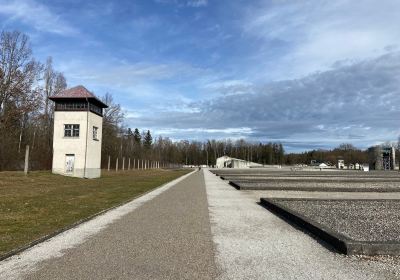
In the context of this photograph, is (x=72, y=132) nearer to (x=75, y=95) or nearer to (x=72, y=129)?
(x=72, y=129)

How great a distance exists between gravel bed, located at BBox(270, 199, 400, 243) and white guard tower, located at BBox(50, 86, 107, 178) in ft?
92.3

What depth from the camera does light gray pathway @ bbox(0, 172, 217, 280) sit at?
235 inches

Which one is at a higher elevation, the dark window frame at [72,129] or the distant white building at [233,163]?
the dark window frame at [72,129]

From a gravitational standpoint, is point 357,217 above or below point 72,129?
below

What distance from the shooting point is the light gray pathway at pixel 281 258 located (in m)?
6.03

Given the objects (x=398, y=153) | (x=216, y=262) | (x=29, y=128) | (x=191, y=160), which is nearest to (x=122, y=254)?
(x=216, y=262)

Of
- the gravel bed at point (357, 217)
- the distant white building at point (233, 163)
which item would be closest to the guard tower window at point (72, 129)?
the gravel bed at point (357, 217)

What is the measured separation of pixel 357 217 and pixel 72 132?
33372 millimetres

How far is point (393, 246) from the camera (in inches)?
289

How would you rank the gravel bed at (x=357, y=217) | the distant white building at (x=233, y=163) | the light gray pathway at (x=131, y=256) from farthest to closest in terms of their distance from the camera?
the distant white building at (x=233, y=163)
the gravel bed at (x=357, y=217)
the light gray pathway at (x=131, y=256)

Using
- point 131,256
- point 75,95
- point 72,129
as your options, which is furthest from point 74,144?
point 131,256

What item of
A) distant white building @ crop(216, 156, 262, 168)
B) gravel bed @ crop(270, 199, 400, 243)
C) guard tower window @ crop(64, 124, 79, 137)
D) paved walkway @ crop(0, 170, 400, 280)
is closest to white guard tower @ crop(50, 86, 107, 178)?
guard tower window @ crop(64, 124, 79, 137)

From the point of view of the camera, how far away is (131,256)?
7.06 metres

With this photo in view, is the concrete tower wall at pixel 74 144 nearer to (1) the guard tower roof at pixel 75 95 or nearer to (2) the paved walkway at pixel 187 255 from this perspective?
(1) the guard tower roof at pixel 75 95
